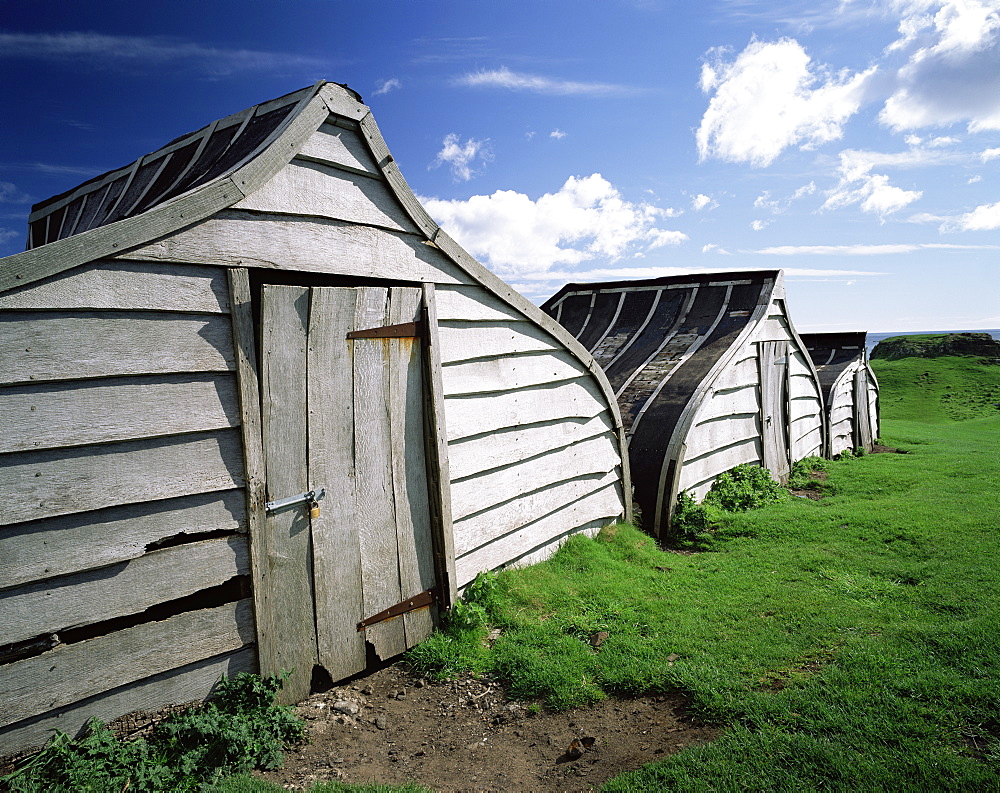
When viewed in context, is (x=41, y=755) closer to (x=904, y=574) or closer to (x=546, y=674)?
(x=546, y=674)

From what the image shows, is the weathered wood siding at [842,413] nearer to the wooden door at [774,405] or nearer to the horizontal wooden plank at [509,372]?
the wooden door at [774,405]

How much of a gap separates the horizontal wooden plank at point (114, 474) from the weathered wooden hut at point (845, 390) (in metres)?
14.3

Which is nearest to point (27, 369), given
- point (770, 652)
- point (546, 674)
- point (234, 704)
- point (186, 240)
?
point (186, 240)

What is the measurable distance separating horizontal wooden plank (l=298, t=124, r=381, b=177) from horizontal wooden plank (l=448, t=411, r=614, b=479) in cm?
244

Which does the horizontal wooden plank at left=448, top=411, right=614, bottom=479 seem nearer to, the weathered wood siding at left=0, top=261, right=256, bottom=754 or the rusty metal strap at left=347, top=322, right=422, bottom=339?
the rusty metal strap at left=347, top=322, right=422, bottom=339

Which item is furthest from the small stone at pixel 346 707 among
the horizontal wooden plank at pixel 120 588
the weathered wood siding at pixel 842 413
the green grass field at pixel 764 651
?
the weathered wood siding at pixel 842 413

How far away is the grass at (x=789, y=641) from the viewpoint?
3.52 metres

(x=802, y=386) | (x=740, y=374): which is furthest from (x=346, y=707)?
(x=802, y=386)

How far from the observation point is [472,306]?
5609mm

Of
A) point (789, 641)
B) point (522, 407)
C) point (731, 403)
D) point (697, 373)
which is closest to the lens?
point (789, 641)

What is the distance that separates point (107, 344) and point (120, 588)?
1426 millimetres

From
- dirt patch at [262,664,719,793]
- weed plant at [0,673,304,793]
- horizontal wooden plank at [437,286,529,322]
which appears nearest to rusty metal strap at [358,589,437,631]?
dirt patch at [262,664,719,793]

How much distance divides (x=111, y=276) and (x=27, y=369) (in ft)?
2.20

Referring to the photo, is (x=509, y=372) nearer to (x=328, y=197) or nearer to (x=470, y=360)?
(x=470, y=360)
